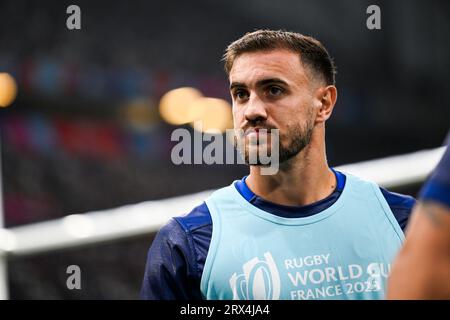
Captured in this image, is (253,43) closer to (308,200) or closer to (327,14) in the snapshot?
(308,200)

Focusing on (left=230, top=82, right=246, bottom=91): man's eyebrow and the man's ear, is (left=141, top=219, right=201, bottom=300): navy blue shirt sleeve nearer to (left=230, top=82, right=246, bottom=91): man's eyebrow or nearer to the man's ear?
(left=230, top=82, right=246, bottom=91): man's eyebrow

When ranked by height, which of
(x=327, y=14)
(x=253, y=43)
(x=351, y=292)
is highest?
(x=327, y=14)

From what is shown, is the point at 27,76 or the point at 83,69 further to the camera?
the point at 83,69

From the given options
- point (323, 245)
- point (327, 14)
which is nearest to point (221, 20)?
point (327, 14)

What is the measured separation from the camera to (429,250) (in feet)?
2.23

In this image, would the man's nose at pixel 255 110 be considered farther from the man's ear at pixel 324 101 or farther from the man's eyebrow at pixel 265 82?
the man's ear at pixel 324 101

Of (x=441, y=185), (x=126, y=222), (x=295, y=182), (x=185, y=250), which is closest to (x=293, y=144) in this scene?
(x=295, y=182)

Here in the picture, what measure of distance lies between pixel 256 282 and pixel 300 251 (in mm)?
121

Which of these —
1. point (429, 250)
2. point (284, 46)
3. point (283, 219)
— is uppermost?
point (284, 46)

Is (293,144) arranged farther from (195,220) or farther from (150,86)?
(150,86)

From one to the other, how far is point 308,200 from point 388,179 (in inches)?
14.7

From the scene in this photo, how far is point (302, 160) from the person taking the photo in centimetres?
149

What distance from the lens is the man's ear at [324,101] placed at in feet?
5.09

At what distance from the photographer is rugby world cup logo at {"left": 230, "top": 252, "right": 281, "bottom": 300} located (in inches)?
53.2
